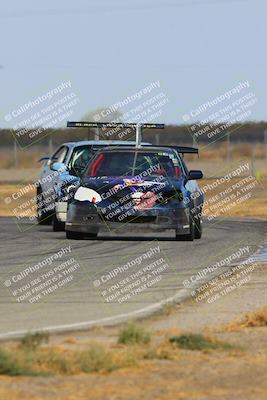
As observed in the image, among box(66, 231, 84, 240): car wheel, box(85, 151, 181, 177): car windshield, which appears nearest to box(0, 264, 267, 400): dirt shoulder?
box(66, 231, 84, 240): car wheel

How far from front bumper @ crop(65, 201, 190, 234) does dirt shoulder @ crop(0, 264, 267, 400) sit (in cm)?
899

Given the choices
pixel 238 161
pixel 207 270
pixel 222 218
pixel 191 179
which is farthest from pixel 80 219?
pixel 238 161

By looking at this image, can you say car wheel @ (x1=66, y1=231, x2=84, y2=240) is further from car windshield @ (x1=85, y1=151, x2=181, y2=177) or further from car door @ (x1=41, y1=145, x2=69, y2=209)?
car door @ (x1=41, y1=145, x2=69, y2=209)

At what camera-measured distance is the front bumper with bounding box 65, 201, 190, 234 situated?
889 inches

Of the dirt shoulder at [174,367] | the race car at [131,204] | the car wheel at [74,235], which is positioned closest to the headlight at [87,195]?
the race car at [131,204]

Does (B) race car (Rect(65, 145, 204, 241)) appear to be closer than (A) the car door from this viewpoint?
Yes

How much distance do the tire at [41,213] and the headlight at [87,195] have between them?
471 centimetres

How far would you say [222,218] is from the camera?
Result: 109 feet

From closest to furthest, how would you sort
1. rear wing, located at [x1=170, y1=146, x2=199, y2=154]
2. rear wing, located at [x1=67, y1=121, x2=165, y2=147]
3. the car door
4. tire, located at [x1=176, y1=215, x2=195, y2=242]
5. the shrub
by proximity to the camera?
the shrub
tire, located at [x1=176, y1=215, x2=195, y2=242]
rear wing, located at [x1=170, y1=146, x2=199, y2=154]
rear wing, located at [x1=67, y1=121, x2=165, y2=147]
the car door

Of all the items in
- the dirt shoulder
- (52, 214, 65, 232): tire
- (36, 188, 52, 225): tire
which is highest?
(36, 188, 52, 225): tire

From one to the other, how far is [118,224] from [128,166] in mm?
1526

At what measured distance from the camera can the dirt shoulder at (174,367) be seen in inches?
350

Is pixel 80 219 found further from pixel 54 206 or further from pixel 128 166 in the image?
pixel 54 206

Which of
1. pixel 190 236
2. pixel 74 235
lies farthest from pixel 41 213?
pixel 190 236
